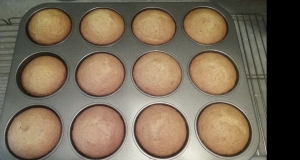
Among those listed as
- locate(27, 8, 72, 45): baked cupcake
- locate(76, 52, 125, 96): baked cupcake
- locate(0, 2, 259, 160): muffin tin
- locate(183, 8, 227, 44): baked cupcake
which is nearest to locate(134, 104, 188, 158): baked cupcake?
locate(0, 2, 259, 160): muffin tin

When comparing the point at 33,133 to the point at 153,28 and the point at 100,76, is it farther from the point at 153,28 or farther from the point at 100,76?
the point at 153,28

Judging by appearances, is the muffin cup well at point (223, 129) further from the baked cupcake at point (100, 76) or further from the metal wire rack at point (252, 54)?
the baked cupcake at point (100, 76)

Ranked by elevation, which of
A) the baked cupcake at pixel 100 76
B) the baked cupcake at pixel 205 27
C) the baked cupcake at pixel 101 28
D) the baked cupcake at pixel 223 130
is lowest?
the baked cupcake at pixel 223 130

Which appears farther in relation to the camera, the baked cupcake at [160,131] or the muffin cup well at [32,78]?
the muffin cup well at [32,78]

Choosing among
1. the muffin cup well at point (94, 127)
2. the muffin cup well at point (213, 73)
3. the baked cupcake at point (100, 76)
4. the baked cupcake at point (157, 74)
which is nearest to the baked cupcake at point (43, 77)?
the baked cupcake at point (100, 76)

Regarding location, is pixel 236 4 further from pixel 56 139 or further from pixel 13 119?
pixel 13 119

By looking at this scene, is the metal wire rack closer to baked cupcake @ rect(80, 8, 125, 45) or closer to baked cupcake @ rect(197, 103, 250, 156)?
baked cupcake @ rect(197, 103, 250, 156)

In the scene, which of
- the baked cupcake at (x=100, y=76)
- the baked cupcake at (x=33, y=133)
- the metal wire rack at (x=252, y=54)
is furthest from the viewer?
the metal wire rack at (x=252, y=54)
